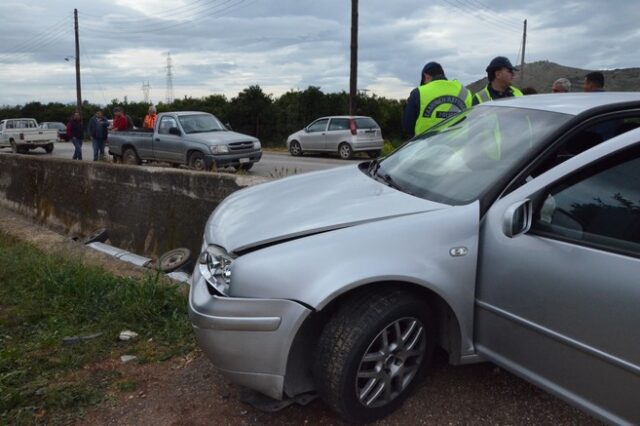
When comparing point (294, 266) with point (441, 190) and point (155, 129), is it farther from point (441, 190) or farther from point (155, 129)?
point (155, 129)

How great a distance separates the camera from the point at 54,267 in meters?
5.26

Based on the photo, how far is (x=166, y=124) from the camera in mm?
13570

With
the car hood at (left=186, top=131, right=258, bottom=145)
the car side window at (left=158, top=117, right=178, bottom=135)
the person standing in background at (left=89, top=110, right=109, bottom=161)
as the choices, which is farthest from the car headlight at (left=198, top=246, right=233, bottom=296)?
the person standing in background at (left=89, top=110, right=109, bottom=161)

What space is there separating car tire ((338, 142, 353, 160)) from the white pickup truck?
15797 mm

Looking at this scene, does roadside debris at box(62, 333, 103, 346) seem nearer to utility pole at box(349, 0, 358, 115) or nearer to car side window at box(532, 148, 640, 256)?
car side window at box(532, 148, 640, 256)

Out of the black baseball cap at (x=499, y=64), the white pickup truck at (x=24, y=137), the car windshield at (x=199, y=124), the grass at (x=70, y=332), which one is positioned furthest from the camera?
the white pickup truck at (x=24, y=137)

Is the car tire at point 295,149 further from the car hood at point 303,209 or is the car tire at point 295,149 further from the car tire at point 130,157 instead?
the car hood at point 303,209

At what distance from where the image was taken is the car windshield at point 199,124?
13273mm

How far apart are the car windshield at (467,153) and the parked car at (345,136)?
14.9m

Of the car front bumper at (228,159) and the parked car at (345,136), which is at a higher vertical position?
the parked car at (345,136)

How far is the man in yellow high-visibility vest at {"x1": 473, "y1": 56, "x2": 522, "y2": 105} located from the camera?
4836 millimetres

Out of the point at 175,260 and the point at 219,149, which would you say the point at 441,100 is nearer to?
the point at 175,260

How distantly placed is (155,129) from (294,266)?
12411 mm

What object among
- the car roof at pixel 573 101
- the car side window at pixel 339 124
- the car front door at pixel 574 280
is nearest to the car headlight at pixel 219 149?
the car side window at pixel 339 124
